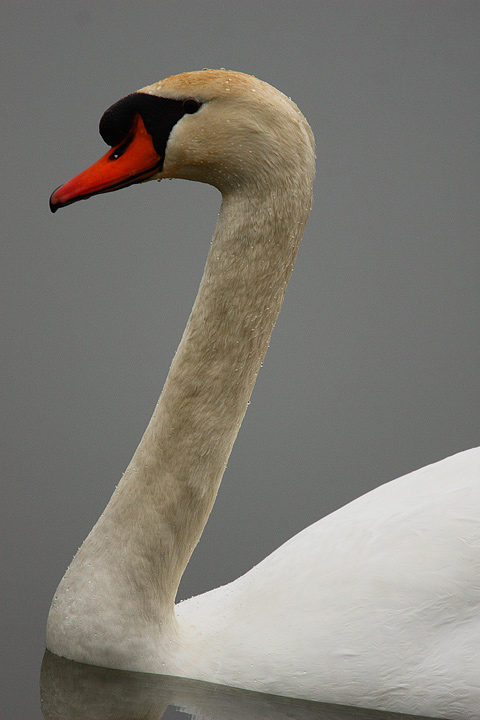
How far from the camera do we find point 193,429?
6.99 feet

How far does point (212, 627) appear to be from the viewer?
2.16m

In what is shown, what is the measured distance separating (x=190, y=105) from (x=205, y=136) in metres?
0.07

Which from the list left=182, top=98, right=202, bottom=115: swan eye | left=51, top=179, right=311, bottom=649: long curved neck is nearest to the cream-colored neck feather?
left=51, top=179, right=311, bottom=649: long curved neck

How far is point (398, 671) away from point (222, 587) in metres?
0.66

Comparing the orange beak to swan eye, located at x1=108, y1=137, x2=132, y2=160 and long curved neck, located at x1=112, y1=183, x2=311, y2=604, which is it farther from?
long curved neck, located at x1=112, y1=183, x2=311, y2=604

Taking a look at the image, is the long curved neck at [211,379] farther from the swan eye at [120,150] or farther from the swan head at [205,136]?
the swan eye at [120,150]

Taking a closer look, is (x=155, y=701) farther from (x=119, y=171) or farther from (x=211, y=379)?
(x=119, y=171)

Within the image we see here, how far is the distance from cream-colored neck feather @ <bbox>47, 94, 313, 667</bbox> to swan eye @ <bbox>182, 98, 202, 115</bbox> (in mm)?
179

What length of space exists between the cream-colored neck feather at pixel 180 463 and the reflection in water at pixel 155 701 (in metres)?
0.06

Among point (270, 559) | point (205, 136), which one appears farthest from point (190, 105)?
point (270, 559)

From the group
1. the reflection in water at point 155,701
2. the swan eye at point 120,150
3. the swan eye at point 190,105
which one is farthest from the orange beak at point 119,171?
the reflection in water at point 155,701

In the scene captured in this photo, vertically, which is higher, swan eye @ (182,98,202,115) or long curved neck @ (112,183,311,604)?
swan eye @ (182,98,202,115)

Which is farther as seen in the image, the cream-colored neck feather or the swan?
the cream-colored neck feather

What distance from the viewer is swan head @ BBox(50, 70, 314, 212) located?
1936mm
